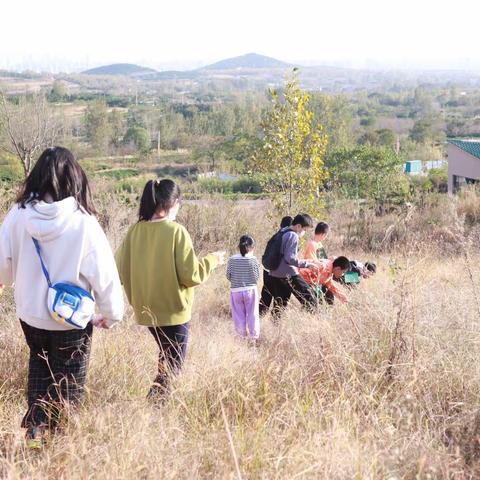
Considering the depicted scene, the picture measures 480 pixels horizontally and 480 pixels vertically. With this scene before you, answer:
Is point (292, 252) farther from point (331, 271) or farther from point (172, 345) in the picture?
point (172, 345)

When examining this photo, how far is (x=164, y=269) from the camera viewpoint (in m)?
3.52

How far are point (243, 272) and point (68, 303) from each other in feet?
10.5

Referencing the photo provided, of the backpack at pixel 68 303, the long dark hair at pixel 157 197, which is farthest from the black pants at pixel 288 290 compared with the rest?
the backpack at pixel 68 303

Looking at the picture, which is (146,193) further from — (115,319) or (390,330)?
(390,330)

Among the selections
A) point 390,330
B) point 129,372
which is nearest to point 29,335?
point 129,372

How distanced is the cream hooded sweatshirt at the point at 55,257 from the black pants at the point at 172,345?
2.35 feet

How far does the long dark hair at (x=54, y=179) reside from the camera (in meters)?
2.72

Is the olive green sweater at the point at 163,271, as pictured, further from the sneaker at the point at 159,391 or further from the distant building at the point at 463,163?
the distant building at the point at 463,163

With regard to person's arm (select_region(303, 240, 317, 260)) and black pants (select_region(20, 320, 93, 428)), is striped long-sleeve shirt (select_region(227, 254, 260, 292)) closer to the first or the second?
person's arm (select_region(303, 240, 317, 260))

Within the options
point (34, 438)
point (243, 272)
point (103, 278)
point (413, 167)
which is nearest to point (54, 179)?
point (103, 278)

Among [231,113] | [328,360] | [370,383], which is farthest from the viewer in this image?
[231,113]

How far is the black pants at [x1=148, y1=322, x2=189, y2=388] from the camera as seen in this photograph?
11.3ft

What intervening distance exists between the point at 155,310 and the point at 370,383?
3.95 feet

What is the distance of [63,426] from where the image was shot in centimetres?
282
